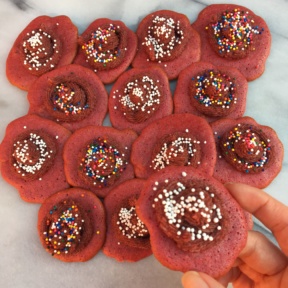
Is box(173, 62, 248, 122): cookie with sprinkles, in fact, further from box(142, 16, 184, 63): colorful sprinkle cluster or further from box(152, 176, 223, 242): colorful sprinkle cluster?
box(152, 176, 223, 242): colorful sprinkle cluster

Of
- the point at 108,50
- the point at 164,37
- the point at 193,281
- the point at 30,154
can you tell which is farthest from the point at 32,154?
the point at 193,281

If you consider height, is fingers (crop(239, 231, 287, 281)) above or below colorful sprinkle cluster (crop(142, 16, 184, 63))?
below

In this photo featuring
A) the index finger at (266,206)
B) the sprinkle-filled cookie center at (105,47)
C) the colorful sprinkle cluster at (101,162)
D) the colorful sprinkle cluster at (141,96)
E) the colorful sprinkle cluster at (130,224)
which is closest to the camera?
the index finger at (266,206)

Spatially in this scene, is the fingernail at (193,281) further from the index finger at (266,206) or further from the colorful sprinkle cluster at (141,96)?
the colorful sprinkle cluster at (141,96)

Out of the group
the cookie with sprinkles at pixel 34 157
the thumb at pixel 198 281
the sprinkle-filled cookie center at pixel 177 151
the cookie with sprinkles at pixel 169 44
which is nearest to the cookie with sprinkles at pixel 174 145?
the sprinkle-filled cookie center at pixel 177 151

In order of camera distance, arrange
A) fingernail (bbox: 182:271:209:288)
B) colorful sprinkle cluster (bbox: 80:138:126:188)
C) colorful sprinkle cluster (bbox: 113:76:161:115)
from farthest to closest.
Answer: colorful sprinkle cluster (bbox: 113:76:161:115) < colorful sprinkle cluster (bbox: 80:138:126:188) < fingernail (bbox: 182:271:209:288)

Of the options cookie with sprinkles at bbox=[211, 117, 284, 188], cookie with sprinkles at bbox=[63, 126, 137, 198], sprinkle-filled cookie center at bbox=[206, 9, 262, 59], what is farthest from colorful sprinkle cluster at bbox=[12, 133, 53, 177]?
sprinkle-filled cookie center at bbox=[206, 9, 262, 59]
